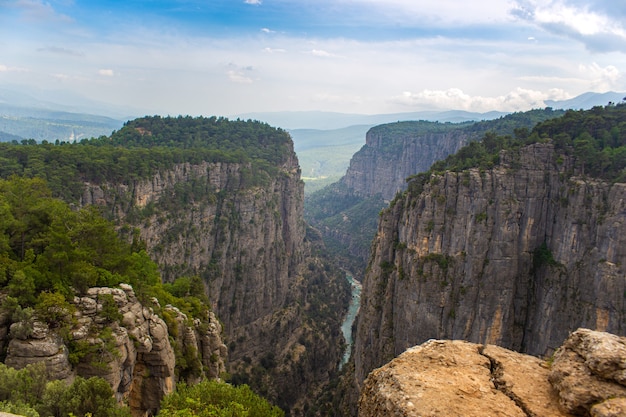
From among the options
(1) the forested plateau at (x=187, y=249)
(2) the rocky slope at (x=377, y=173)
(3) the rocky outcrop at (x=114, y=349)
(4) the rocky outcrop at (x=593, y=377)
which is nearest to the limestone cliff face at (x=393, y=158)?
(2) the rocky slope at (x=377, y=173)

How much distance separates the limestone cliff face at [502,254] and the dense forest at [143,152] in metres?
37.2

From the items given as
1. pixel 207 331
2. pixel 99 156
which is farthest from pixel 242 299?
pixel 207 331

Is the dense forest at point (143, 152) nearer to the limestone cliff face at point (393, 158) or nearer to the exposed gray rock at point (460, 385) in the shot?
the exposed gray rock at point (460, 385)

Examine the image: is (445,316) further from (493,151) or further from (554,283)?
(493,151)

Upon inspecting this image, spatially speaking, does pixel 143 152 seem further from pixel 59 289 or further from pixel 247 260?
pixel 59 289

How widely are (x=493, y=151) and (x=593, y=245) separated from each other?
17.0 meters

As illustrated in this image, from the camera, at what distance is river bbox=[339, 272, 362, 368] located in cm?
7848

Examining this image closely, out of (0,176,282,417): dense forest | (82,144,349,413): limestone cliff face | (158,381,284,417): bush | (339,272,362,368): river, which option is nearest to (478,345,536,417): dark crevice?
(158,381,284,417): bush

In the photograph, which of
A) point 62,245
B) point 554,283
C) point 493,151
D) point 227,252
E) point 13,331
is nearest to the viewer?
point 13,331

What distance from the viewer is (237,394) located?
18.0 m

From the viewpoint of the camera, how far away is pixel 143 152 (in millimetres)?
62188

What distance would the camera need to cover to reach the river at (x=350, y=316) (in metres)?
78.5

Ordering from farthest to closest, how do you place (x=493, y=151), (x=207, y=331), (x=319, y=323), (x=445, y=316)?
(x=319, y=323), (x=493, y=151), (x=445, y=316), (x=207, y=331)

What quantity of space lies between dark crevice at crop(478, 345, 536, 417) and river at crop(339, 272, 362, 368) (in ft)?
218
